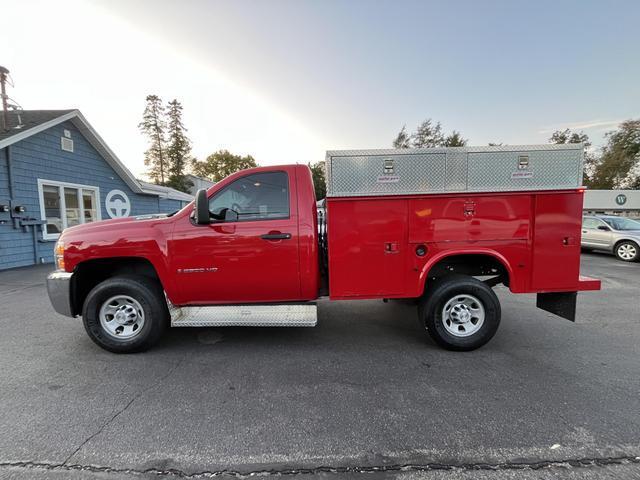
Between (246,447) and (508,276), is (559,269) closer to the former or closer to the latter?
(508,276)

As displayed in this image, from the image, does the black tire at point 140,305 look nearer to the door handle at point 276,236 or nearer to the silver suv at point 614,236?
the door handle at point 276,236

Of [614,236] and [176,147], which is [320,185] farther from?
[176,147]

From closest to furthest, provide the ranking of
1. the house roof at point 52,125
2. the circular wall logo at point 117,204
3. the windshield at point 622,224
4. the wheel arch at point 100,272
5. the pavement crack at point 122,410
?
the pavement crack at point 122,410 < the wheel arch at point 100,272 < the house roof at point 52,125 < the windshield at point 622,224 < the circular wall logo at point 117,204

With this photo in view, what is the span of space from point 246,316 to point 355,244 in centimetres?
156

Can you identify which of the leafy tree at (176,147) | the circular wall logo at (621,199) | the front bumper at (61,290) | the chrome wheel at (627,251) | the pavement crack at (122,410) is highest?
the leafy tree at (176,147)

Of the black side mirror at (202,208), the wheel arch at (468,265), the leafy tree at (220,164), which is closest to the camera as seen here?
the black side mirror at (202,208)

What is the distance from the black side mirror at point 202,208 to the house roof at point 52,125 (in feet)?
31.4

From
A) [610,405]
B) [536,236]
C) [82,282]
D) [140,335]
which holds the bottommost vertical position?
[610,405]

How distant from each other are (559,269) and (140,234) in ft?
15.9

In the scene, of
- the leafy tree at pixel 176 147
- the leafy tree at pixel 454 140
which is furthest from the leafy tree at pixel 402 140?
the leafy tree at pixel 176 147

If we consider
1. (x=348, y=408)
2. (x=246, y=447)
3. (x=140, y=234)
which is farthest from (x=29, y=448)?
(x=348, y=408)

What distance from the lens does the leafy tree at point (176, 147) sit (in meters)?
38.8

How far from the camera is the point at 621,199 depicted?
3550 cm

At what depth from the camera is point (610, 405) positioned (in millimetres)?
2639
